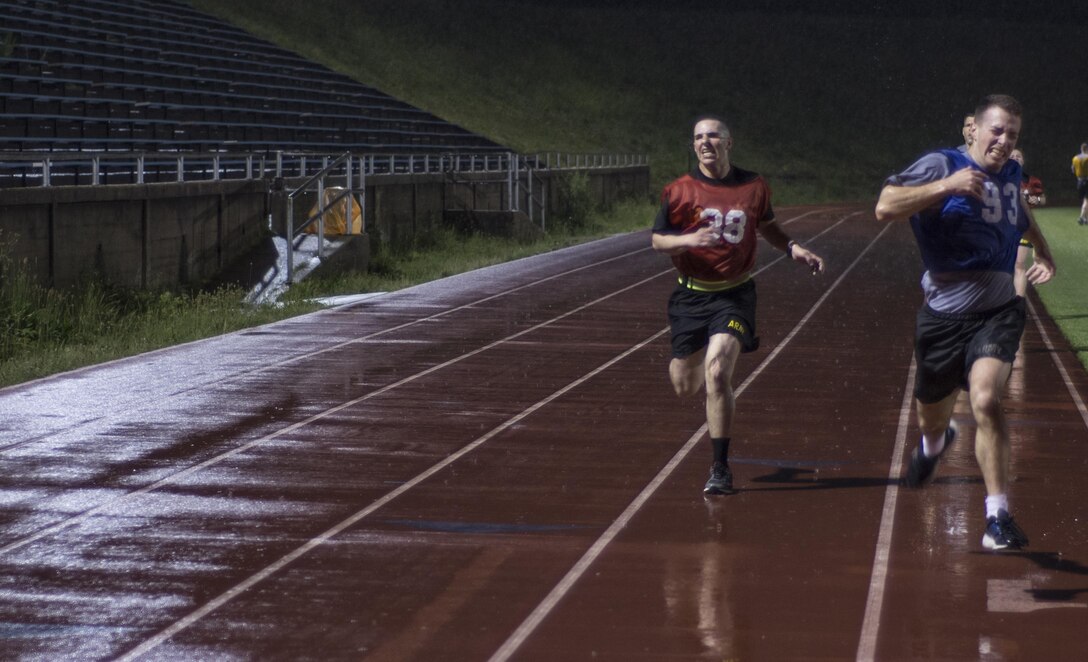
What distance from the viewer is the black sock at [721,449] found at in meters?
8.65

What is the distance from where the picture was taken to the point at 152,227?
20781mm

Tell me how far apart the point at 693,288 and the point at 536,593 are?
2.82m

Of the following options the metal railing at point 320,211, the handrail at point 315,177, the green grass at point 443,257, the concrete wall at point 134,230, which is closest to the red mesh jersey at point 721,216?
the concrete wall at point 134,230

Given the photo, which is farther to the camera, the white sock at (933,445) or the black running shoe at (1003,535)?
the white sock at (933,445)

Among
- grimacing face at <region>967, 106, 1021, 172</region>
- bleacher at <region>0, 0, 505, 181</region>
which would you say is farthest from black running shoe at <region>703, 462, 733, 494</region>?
bleacher at <region>0, 0, 505, 181</region>

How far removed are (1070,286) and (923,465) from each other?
16.6m

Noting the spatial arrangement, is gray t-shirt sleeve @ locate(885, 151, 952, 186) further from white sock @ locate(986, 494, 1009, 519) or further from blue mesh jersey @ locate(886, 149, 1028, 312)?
white sock @ locate(986, 494, 1009, 519)

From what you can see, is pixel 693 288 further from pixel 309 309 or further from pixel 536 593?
pixel 309 309

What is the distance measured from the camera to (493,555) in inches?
282

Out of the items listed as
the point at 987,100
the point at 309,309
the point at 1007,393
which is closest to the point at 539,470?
the point at 987,100

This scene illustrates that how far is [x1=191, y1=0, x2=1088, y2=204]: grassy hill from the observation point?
71062mm

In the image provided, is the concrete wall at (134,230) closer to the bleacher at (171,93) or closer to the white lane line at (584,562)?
the bleacher at (171,93)

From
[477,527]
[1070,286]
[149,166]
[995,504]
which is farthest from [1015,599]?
[149,166]

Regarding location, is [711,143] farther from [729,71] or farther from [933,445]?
[729,71]
